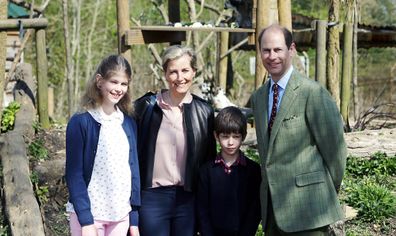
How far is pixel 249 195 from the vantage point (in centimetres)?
377

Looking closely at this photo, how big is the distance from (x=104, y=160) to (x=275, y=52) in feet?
3.36

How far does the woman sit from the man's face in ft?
1.71

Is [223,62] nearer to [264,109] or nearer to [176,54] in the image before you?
[176,54]

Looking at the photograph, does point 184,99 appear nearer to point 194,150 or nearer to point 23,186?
point 194,150

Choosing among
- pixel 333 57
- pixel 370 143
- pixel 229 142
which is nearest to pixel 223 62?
pixel 333 57

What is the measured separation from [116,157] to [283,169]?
86 cm

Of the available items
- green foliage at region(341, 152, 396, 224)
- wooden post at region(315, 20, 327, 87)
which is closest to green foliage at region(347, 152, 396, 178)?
green foliage at region(341, 152, 396, 224)

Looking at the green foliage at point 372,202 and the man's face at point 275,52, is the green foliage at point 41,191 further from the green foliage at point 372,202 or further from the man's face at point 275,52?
the man's face at point 275,52

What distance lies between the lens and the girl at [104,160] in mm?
3357

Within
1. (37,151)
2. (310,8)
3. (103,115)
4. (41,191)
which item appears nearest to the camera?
(103,115)

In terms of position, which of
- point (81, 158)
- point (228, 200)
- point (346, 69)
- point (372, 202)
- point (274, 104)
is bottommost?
point (372, 202)

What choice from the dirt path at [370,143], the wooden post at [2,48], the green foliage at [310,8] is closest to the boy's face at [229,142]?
the wooden post at [2,48]

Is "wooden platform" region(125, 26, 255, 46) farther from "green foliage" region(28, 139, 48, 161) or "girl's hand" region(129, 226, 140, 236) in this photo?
"girl's hand" region(129, 226, 140, 236)

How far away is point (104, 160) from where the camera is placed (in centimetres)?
344
